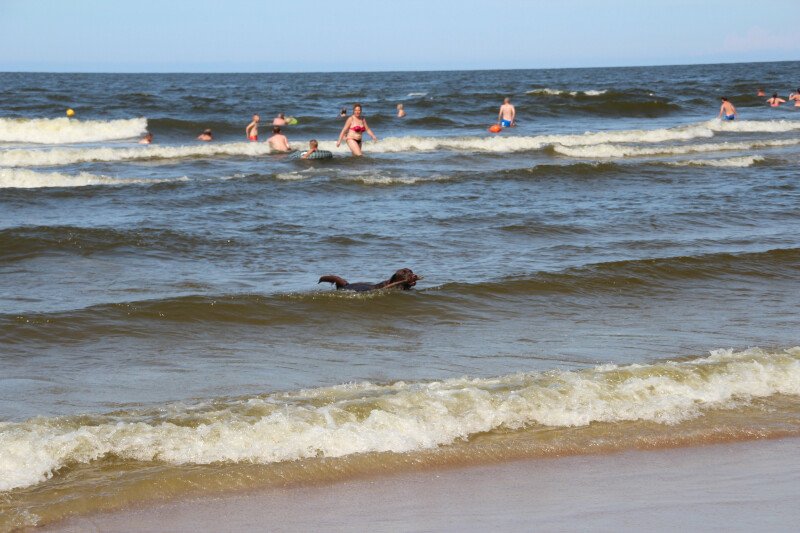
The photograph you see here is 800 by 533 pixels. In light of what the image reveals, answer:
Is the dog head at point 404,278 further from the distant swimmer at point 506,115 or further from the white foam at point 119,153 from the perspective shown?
the distant swimmer at point 506,115

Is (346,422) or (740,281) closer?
(346,422)

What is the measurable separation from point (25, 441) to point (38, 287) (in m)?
4.40

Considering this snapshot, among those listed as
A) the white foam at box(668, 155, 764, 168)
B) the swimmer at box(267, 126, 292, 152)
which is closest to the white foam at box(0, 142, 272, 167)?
the swimmer at box(267, 126, 292, 152)

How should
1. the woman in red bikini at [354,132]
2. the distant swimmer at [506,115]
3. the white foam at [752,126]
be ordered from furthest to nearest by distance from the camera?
the white foam at [752,126] < the distant swimmer at [506,115] < the woman in red bikini at [354,132]

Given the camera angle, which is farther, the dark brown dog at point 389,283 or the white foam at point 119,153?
the white foam at point 119,153

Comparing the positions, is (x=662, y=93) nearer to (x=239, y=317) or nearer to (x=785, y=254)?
(x=785, y=254)

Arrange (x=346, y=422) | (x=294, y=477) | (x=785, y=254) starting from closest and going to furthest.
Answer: (x=294, y=477)
(x=346, y=422)
(x=785, y=254)

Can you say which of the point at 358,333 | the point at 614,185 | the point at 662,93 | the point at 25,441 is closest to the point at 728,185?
the point at 614,185

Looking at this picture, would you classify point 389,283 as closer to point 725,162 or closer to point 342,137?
point 342,137


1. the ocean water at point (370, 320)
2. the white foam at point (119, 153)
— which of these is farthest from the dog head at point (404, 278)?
the white foam at point (119, 153)

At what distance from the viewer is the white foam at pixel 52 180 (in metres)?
15.7

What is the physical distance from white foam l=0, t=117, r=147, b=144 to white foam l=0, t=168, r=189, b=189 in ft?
33.1

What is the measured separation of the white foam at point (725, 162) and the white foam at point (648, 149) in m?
1.83

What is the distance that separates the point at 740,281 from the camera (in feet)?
30.9
